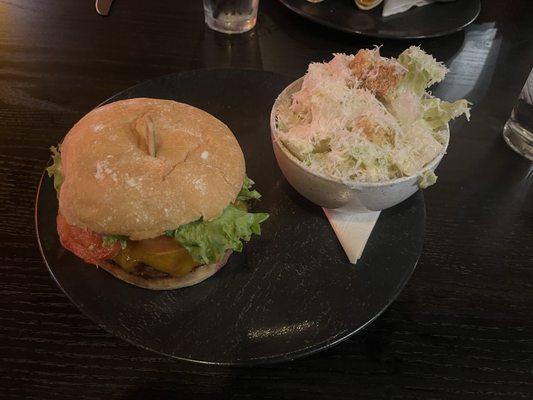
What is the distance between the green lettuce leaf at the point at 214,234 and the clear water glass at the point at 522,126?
124 cm

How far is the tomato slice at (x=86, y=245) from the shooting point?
1.20 meters

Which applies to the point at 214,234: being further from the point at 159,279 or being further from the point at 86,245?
the point at 86,245

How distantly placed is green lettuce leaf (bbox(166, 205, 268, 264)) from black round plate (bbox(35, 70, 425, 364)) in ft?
0.45

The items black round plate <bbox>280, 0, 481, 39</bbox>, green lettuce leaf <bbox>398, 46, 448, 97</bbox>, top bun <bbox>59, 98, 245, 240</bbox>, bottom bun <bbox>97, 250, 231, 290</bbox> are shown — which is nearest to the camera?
top bun <bbox>59, 98, 245, 240</bbox>

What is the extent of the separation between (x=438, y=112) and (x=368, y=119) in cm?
26

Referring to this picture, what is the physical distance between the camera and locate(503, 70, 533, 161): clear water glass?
1.79 metres

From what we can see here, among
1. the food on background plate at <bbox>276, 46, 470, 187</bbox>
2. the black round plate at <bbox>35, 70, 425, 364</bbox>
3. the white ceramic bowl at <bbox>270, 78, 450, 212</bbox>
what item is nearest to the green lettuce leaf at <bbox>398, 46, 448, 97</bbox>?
the food on background plate at <bbox>276, 46, 470, 187</bbox>

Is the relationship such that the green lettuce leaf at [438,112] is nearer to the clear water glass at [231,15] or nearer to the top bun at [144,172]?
the top bun at [144,172]

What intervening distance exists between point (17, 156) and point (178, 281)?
86 centimetres

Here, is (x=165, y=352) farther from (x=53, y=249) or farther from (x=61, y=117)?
(x=61, y=117)

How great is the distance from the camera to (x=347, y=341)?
1256mm

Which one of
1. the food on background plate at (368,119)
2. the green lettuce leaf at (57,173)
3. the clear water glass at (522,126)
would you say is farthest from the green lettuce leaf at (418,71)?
the green lettuce leaf at (57,173)

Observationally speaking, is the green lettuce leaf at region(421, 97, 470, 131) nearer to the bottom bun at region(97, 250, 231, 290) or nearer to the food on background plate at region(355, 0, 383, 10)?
the bottom bun at region(97, 250, 231, 290)

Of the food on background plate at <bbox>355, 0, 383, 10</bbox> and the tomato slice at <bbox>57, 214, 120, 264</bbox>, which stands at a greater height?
the food on background plate at <bbox>355, 0, 383, 10</bbox>
